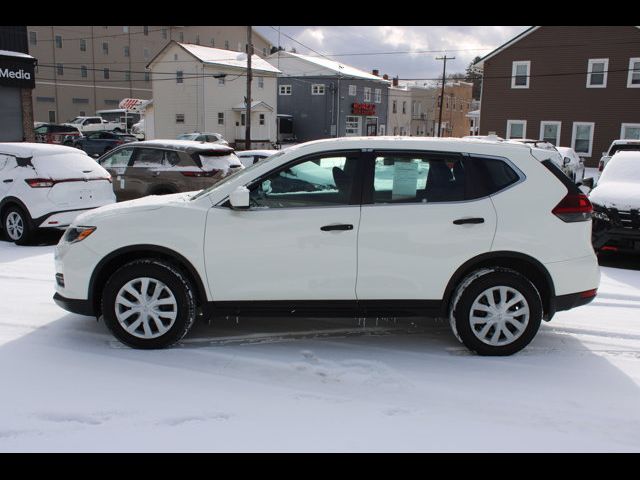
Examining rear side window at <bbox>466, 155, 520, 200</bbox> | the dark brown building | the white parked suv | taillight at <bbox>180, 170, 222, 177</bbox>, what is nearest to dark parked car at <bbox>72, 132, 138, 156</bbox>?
the dark brown building

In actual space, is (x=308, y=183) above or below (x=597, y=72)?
below

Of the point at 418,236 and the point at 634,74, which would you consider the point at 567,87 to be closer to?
the point at 634,74

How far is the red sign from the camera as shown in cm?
6059

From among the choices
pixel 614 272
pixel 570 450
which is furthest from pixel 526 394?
pixel 614 272

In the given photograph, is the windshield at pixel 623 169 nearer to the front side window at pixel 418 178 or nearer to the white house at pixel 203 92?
the front side window at pixel 418 178

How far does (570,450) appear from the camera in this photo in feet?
11.5

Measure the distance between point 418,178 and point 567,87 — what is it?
33.3 meters

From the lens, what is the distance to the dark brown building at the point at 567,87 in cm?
3272

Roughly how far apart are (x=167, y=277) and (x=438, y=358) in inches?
90.9

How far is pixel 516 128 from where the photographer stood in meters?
35.9

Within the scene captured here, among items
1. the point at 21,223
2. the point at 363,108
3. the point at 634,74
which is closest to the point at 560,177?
the point at 21,223
